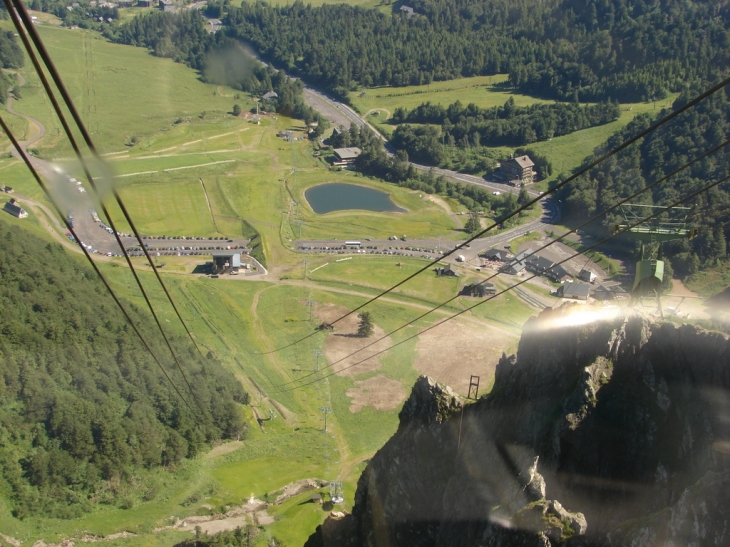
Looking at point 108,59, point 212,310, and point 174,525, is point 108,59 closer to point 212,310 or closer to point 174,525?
point 212,310

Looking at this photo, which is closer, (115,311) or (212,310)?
(115,311)

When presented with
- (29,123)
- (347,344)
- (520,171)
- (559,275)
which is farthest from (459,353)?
(520,171)

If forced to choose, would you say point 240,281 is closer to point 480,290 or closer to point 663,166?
point 480,290

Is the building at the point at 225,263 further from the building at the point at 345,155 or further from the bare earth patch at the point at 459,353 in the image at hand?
the building at the point at 345,155

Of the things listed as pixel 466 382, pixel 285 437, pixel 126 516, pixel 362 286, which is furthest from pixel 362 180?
pixel 126 516

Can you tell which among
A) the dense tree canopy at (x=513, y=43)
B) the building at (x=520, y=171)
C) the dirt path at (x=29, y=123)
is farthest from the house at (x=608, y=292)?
the dense tree canopy at (x=513, y=43)

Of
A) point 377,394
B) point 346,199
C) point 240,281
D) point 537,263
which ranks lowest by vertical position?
point 346,199

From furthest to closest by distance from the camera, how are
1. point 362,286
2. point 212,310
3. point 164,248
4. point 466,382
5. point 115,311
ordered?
1. point 164,248
2. point 362,286
3. point 212,310
4. point 466,382
5. point 115,311
